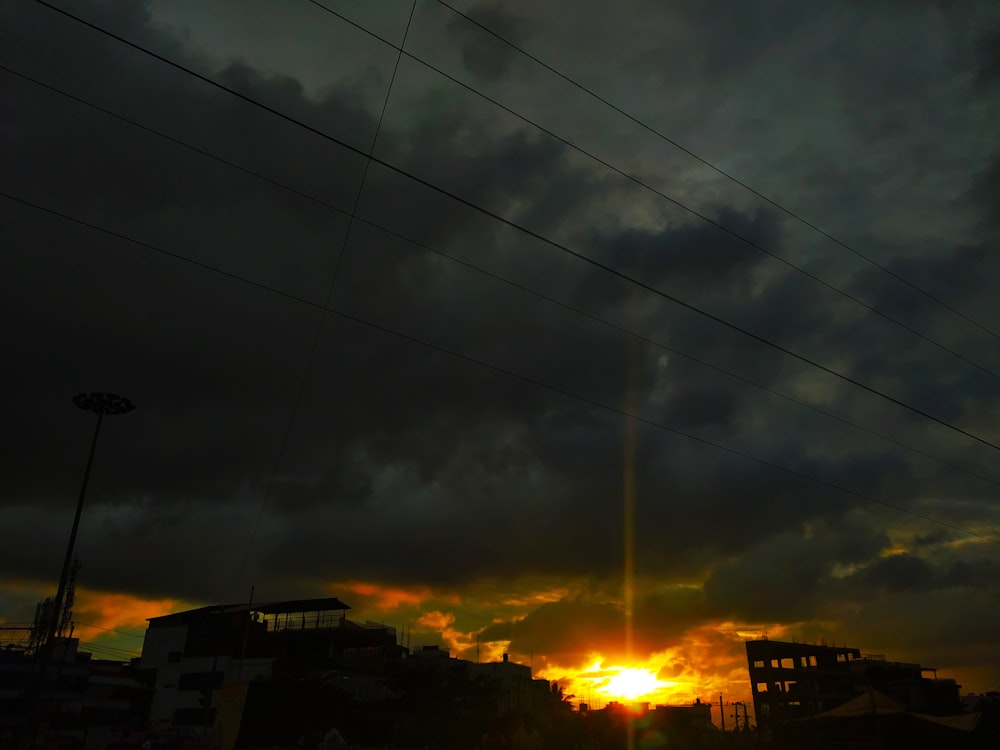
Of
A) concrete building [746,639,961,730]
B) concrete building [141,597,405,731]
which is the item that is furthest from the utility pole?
concrete building [746,639,961,730]

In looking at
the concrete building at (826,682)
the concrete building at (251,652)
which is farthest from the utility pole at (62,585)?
the concrete building at (826,682)

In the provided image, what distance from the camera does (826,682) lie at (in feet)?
292

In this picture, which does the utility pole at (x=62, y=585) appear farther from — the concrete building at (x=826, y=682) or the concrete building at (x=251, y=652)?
the concrete building at (x=826, y=682)

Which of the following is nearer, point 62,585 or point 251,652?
point 62,585

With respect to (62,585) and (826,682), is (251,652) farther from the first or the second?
(826,682)

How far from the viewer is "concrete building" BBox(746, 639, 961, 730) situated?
84.5 metres

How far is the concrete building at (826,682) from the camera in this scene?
84500mm

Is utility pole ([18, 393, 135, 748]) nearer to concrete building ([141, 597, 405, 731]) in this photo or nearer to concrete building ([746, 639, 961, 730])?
concrete building ([141, 597, 405, 731])

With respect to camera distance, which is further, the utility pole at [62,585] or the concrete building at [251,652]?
the concrete building at [251,652]

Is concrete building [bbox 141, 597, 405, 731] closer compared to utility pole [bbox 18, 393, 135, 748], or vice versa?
utility pole [bbox 18, 393, 135, 748]

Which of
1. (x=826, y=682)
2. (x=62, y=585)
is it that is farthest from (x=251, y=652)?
(x=826, y=682)

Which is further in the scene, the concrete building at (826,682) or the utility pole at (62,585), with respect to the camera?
the concrete building at (826,682)

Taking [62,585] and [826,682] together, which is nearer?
[62,585]

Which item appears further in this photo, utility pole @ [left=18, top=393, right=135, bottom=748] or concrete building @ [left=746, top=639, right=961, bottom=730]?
concrete building @ [left=746, top=639, right=961, bottom=730]
